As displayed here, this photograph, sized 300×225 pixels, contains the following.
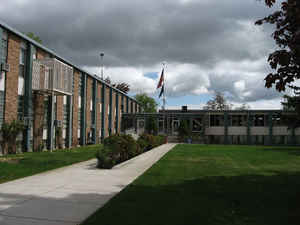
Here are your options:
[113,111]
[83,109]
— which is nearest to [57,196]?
[83,109]

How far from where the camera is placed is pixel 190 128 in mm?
46969

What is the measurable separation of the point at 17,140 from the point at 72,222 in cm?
1731

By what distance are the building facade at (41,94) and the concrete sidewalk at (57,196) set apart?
10.9 m

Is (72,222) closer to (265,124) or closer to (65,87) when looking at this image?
(65,87)

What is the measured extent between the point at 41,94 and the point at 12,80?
3.64 m

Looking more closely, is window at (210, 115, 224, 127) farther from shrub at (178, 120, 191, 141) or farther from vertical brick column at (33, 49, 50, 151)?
vertical brick column at (33, 49, 50, 151)

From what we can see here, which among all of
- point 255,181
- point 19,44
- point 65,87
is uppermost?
point 19,44

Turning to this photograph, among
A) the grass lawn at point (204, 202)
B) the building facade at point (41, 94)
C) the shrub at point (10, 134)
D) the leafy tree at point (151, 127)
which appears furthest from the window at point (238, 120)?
the grass lawn at point (204, 202)

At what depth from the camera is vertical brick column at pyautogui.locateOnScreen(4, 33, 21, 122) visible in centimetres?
1958

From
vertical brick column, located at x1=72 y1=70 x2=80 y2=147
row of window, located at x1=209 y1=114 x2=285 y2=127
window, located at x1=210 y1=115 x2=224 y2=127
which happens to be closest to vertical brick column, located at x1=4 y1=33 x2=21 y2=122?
vertical brick column, located at x1=72 y1=70 x2=80 y2=147

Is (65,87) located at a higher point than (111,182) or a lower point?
higher

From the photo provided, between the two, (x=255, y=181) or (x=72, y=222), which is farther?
(x=255, y=181)

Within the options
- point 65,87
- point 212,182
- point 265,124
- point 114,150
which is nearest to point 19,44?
point 65,87

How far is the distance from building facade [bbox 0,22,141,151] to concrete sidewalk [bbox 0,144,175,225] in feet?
35.7
